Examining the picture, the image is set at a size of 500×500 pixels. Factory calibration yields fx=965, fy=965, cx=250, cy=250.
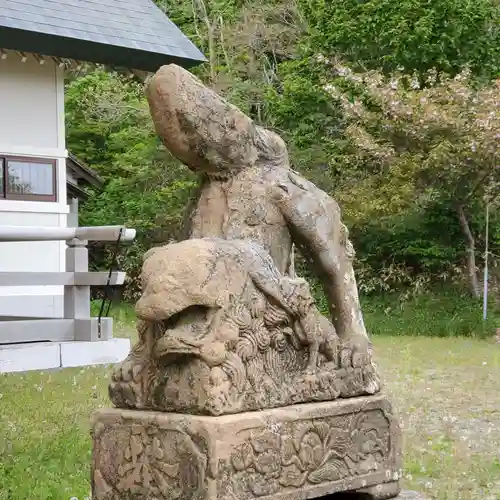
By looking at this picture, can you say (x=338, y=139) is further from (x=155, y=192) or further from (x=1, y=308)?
(x=1, y=308)

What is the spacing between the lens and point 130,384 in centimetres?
308

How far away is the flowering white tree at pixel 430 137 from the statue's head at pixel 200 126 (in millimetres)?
12787

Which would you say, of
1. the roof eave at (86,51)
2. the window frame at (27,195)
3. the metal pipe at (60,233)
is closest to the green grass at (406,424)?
the metal pipe at (60,233)

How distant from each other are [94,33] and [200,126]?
8552 mm

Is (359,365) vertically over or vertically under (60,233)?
under

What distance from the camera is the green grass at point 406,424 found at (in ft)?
17.9

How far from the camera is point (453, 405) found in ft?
29.0

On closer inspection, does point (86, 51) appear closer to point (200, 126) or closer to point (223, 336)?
point (200, 126)

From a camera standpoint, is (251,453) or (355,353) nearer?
(251,453)

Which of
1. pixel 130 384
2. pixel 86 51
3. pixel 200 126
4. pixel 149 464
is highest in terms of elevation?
pixel 86 51

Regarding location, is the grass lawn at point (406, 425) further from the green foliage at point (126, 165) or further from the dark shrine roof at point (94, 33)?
the green foliage at point (126, 165)

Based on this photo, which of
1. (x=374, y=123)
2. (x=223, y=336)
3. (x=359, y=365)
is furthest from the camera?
(x=374, y=123)

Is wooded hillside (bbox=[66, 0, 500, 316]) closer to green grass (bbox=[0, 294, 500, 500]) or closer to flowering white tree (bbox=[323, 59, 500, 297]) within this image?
flowering white tree (bbox=[323, 59, 500, 297])

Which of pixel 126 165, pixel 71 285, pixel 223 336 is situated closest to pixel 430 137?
pixel 126 165
